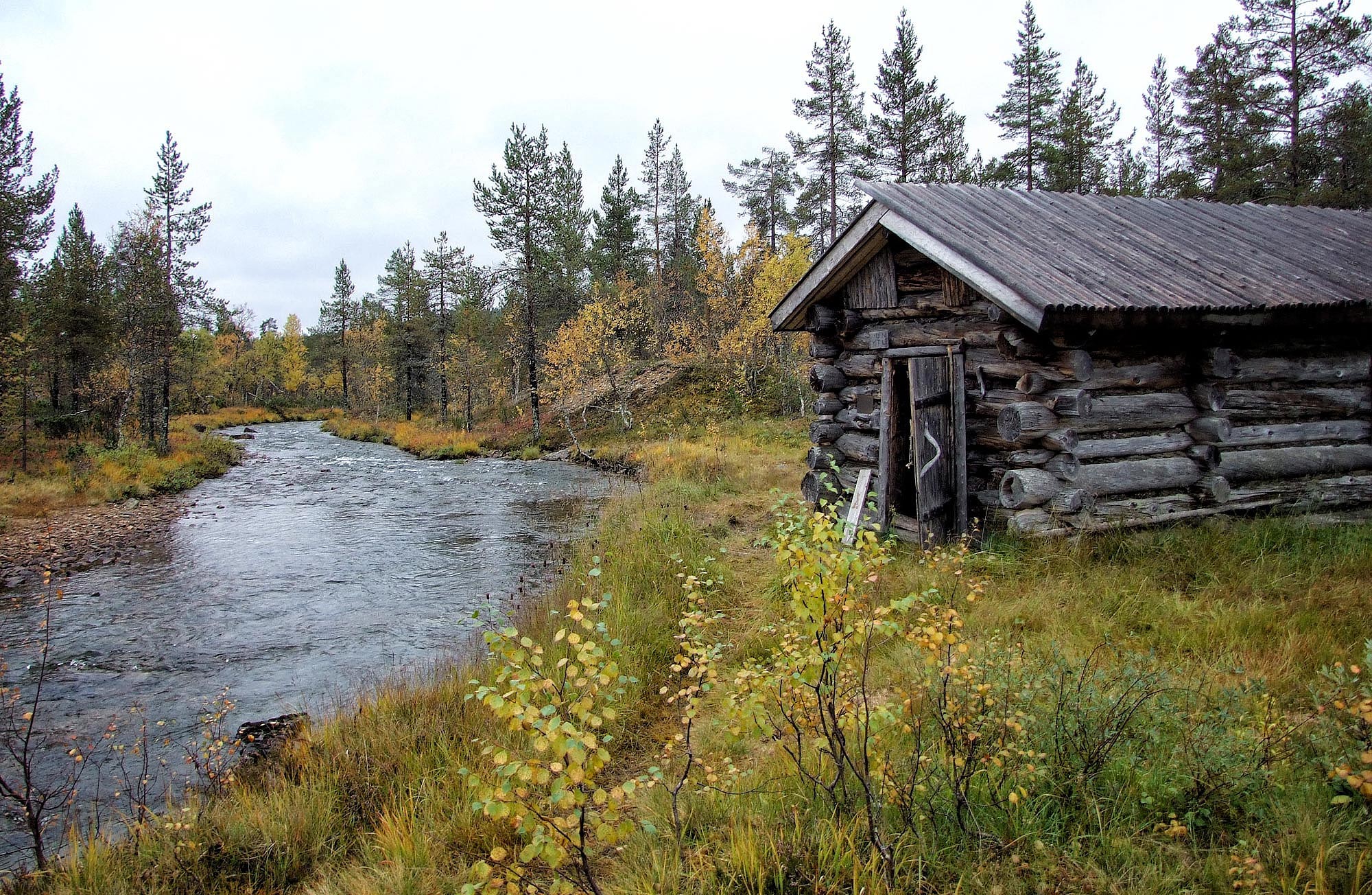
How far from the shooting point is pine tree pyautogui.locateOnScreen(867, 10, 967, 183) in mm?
27141

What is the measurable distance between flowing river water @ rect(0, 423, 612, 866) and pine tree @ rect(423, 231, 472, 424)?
25014 mm

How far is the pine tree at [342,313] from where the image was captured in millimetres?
58469

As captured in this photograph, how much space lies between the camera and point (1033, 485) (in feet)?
21.3

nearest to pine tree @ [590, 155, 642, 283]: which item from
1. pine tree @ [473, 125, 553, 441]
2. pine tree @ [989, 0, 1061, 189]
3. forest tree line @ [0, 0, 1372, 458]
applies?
forest tree line @ [0, 0, 1372, 458]

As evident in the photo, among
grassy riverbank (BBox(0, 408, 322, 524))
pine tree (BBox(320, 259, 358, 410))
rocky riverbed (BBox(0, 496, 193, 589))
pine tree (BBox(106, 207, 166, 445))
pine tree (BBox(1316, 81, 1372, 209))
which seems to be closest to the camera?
rocky riverbed (BBox(0, 496, 193, 589))

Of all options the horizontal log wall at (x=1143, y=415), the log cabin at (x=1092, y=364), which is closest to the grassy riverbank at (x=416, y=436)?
the log cabin at (x=1092, y=364)

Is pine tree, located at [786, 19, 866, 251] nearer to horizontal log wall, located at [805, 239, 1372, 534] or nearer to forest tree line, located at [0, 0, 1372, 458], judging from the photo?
forest tree line, located at [0, 0, 1372, 458]

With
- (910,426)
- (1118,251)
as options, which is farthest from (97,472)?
(1118,251)

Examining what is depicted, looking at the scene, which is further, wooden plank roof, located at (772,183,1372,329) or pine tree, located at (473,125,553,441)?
pine tree, located at (473,125,553,441)

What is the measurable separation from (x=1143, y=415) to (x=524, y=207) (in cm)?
2813

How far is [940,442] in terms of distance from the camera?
23.8 ft

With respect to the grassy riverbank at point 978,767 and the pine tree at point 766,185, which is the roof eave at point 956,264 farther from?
the pine tree at point 766,185

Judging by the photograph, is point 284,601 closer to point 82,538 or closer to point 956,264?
point 82,538

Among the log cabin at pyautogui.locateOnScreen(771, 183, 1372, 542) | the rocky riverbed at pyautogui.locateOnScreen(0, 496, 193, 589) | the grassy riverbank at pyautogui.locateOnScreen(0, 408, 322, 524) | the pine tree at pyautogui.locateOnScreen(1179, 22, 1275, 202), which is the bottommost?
the rocky riverbed at pyautogui.locateOnScreen(0, 496, 193, 589)
